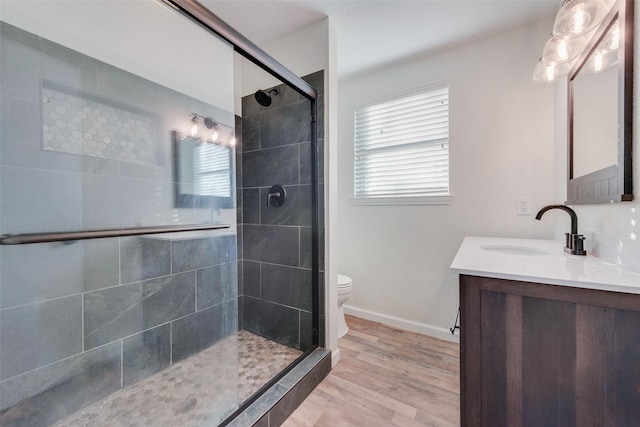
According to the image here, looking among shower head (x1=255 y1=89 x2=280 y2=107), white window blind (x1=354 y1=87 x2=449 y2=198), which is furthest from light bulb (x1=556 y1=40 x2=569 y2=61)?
shower head (x1=255 y1=89 x2=280 y2=107)

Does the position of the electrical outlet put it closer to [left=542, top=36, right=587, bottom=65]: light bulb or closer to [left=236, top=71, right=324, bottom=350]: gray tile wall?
[left=542, top=36, right=587, bottom=65]: light bulb

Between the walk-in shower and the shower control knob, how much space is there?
1cm

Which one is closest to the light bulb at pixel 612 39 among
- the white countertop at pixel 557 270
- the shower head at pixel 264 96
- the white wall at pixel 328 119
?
the white countertop at pixel 557 270

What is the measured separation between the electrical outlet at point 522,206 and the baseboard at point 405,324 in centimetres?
104

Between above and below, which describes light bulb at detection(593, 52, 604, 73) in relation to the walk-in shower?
above

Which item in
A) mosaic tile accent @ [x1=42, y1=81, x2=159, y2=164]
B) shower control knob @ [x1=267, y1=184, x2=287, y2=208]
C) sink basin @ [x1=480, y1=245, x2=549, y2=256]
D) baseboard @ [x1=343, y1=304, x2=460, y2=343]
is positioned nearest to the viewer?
mosaic tile accent @ [x1=42, y1=81, x2=159, y2=164]

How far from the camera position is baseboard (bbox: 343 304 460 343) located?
6.65ft

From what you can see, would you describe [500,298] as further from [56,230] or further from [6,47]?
[6,47]

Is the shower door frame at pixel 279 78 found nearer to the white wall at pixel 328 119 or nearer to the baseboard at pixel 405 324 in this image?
the white wall at pixel 328 119

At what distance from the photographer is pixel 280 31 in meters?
1.85

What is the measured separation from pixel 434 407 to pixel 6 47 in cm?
252

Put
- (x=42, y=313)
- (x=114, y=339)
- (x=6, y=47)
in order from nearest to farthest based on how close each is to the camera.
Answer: (x=6, y=47)
(x=42, y=313)
(x=114, y=339)

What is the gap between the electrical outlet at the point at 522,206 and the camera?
1.78 metres

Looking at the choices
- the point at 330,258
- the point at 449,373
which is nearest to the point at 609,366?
the point at 449,373
